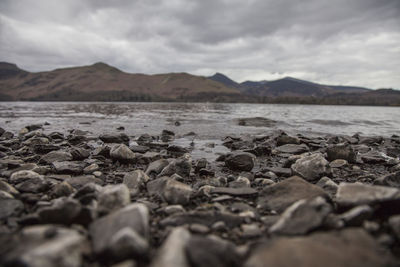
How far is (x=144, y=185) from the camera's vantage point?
3.69 meters

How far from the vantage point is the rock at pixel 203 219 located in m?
2.41

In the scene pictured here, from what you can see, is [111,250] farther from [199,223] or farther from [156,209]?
[156,209]

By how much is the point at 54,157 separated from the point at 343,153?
7.50m

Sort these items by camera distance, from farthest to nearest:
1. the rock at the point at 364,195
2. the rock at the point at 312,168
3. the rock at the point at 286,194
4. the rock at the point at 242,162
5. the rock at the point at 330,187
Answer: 1. the rock at the point at 242,162
2. the rock at the point at 312,168
3. the rock at the point at 330,187
4. the rock at the point at 286,194
5. the rock at the point at 364,195

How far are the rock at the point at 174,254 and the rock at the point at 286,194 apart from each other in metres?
1.54

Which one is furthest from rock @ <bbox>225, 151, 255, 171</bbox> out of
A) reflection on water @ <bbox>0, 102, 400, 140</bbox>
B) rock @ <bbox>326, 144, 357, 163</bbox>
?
reflection on water @ <bbox>0, 102, 400, 140</bbox>

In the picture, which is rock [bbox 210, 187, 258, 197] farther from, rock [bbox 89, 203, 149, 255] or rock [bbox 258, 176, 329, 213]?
rock [bbox 89, 203, 149, 255]

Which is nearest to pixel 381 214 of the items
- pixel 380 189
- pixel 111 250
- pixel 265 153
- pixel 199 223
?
pixel 380 189

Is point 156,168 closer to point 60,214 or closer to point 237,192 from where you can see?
point 237,192

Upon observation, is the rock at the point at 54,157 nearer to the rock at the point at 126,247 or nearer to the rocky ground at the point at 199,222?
the rocky ground at the point at 199,222

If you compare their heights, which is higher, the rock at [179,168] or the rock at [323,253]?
the rock at [323,253]

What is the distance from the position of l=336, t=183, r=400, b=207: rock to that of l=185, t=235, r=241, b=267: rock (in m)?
1.52

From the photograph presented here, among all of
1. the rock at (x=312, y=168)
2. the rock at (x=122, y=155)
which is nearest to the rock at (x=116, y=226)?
the rock at (x=312, y=168)

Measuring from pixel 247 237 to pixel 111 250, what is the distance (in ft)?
4.22
